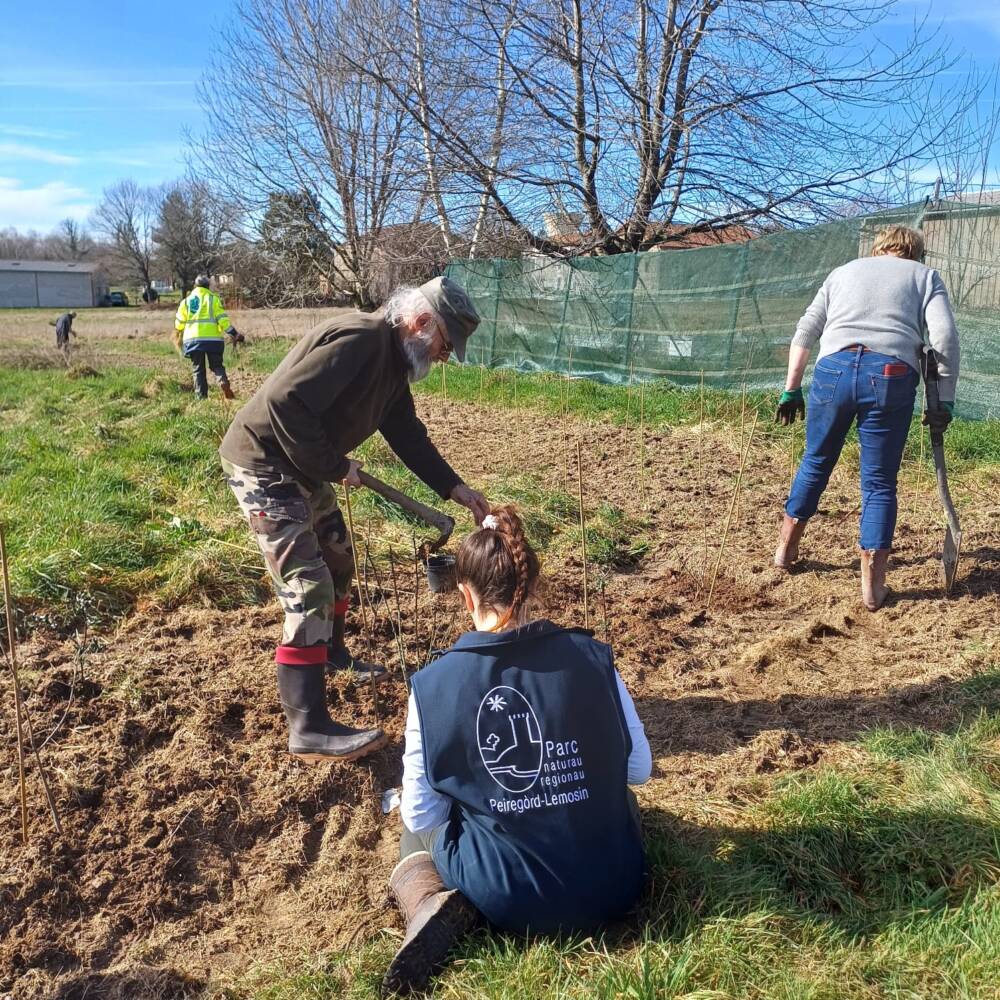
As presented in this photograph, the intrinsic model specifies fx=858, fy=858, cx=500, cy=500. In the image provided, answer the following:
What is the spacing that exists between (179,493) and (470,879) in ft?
14.1

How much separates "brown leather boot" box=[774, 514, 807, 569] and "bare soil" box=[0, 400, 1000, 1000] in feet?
0.29

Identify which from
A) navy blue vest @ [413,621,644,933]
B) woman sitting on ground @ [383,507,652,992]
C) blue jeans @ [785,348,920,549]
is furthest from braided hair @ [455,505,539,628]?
blue jeans @ [785,348,920,549]

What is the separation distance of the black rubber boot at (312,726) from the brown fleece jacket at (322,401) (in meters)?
0.62

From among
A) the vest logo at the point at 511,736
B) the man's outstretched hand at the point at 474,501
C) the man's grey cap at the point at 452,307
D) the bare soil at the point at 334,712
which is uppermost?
the man's grey cap at the point at 452,307

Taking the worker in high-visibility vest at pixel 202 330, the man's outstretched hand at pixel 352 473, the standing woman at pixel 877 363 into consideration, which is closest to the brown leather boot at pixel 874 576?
the standing woman at pixel 877 363

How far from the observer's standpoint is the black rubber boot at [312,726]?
2.75 m

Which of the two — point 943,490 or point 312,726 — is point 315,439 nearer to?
point 312,726

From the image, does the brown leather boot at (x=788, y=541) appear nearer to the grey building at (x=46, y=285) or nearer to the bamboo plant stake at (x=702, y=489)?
the bamboo plant stake at (x=702, y=489)

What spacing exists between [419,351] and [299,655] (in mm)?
1034

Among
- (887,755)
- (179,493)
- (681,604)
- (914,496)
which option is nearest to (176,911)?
(887,755)

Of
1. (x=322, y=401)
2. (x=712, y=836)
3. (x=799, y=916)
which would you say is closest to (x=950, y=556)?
(x=712, y=836)

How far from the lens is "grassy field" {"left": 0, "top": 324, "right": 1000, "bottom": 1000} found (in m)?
1.84

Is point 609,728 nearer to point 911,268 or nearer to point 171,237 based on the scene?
point 911,268

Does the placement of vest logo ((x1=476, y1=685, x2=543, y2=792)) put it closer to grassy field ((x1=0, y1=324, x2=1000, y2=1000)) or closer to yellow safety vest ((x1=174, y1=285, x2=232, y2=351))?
grassy field ((x1=0, y1=324, x2=1000, y2=1000))
